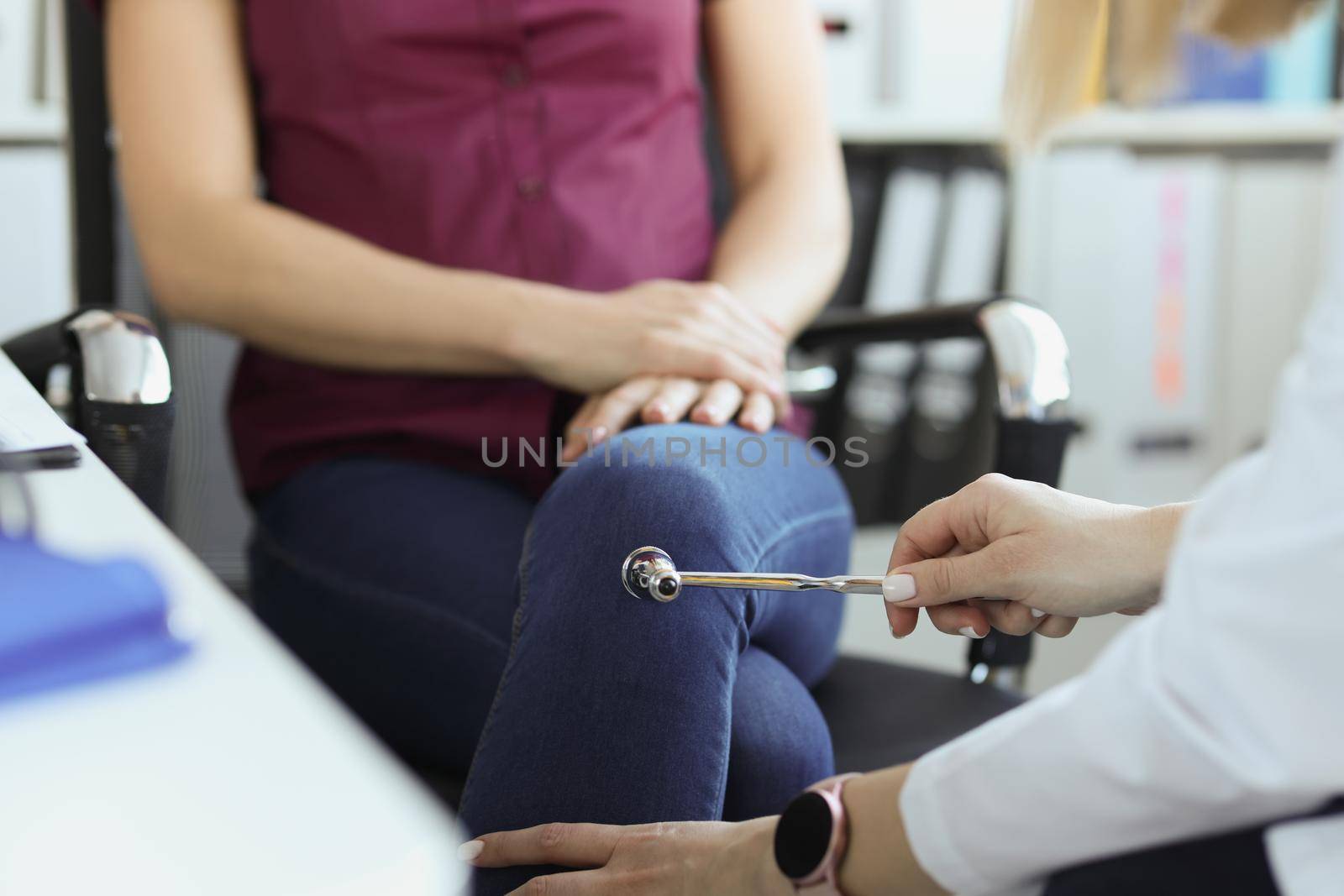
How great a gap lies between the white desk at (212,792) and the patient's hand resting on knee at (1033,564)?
1.22ft

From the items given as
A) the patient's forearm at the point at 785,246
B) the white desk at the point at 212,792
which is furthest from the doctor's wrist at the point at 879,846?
the patient's forearm at the point at 785,246

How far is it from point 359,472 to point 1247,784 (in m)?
0.61

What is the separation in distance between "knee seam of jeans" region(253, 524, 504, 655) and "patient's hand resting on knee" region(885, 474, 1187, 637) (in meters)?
0.24

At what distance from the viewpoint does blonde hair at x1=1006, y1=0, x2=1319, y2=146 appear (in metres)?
0.55

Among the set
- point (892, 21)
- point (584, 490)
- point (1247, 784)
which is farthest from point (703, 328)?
point (892, 21)

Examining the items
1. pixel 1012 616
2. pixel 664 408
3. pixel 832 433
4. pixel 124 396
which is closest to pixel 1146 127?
pixel 832 433

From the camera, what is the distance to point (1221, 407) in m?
1.76

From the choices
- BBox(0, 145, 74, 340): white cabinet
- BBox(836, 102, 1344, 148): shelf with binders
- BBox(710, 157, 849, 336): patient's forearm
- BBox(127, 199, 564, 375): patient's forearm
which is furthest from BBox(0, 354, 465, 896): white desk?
BBox(836, 102, 1344, 148): shelf with binders

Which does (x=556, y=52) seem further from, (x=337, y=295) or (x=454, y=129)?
(x=337, y=295)

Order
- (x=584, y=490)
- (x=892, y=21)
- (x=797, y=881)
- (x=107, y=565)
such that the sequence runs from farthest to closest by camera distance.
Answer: (x=892, y=21)
(x=584, y=490)
(x=797, y=881)
(x=107, y=565)

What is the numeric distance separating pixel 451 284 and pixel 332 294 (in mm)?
80

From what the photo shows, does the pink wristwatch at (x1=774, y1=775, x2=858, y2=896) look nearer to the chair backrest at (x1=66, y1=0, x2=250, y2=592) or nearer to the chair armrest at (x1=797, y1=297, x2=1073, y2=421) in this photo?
the chair armrest at (x1=797, y1=297, x2=1073, y2=421)

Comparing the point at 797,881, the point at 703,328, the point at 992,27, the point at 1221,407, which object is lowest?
the point at 1221,407

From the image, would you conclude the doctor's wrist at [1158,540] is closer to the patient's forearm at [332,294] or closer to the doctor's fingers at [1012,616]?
the doctor's fingers at [1012,616]
